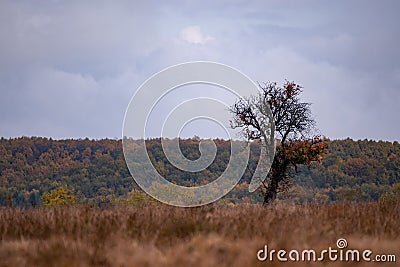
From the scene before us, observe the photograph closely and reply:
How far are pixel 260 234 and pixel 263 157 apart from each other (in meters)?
13.7

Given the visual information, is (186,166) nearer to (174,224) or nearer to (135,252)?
(174,224)

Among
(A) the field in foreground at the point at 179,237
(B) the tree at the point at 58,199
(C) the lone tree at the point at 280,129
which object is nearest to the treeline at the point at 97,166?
(B) the tree at the point at 58,199

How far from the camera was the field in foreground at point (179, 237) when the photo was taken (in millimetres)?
5105

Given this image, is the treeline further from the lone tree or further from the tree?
the lone tree

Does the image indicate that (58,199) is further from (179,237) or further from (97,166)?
(97,166)

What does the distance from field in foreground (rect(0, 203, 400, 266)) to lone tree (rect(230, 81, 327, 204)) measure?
11.1 meters

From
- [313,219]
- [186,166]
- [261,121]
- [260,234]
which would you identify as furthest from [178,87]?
[260,234]

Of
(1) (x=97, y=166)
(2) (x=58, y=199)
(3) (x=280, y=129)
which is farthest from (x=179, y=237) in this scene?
(1) (x=97, y=166)

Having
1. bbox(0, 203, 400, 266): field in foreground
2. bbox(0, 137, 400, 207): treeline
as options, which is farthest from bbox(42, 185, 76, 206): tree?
bbox(0, 137, 400, 207): treeline

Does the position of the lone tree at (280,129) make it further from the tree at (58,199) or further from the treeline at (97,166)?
the treeline at (97,166)

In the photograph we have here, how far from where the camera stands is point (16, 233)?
6902 mm

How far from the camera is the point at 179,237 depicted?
6.54m

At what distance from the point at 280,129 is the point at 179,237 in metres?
14.1

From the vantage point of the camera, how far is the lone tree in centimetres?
1988
